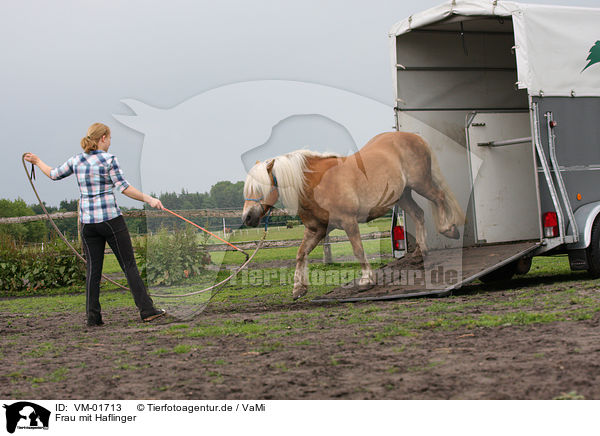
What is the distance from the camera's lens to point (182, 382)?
3486 mm

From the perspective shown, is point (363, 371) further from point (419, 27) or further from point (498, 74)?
point (498, 74)

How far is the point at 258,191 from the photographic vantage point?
246 inches

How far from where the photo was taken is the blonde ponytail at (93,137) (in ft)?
19.3

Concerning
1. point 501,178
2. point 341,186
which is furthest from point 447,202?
point 341,186

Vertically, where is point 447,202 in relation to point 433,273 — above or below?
above

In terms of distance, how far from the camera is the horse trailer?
6809mm

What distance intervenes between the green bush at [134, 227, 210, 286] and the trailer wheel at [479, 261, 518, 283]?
178 inches

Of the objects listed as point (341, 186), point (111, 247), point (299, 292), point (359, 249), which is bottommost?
point (299, 292)

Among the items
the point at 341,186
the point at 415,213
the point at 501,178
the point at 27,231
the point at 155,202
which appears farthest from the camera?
the point at 27,231

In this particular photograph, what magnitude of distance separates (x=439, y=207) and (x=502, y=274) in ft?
5.43

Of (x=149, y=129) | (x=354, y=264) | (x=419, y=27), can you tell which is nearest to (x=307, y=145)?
(x=149, y=129)
